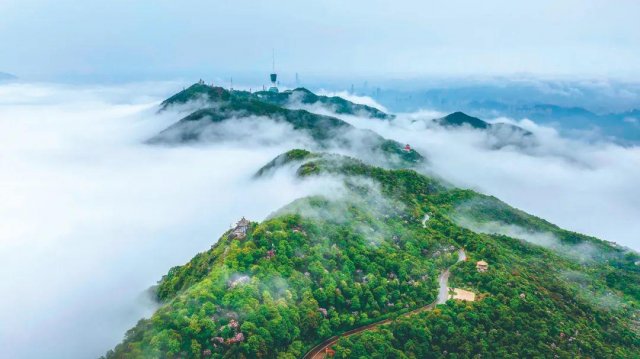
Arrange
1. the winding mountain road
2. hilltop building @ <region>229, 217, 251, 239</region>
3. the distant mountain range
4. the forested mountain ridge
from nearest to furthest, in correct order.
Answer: the forested mountain ridge
the distant mountain range
the winding mountain road
hilltop building @ <region>229, 217, 251, 239</region>

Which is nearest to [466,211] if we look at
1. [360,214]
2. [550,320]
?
[360,214]

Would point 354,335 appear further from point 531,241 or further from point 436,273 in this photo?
point 531,241

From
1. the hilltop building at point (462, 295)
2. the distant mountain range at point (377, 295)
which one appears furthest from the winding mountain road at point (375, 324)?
the hilltop building at point (462, 295)

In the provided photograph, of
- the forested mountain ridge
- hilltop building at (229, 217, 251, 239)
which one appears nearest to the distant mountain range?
the forested mountain ridge

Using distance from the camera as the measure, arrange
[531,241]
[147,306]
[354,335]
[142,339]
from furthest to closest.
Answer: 1. [531,241]
2. [147,306]
3. [354,335]
4. [142,339]

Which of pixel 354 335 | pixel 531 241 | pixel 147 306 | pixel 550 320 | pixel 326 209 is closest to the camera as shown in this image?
pixel 354 335

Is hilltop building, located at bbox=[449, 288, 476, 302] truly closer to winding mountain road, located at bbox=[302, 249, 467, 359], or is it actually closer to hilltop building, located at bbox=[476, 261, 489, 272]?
winding mountain road, located at bbox=[302, 249, 467, 359]

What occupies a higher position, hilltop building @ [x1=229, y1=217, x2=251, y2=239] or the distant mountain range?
hilltop building @ [x1=229, y1=217, x2=251, y2=239]

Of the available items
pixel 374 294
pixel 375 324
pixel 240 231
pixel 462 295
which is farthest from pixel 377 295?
pixel 240 231
